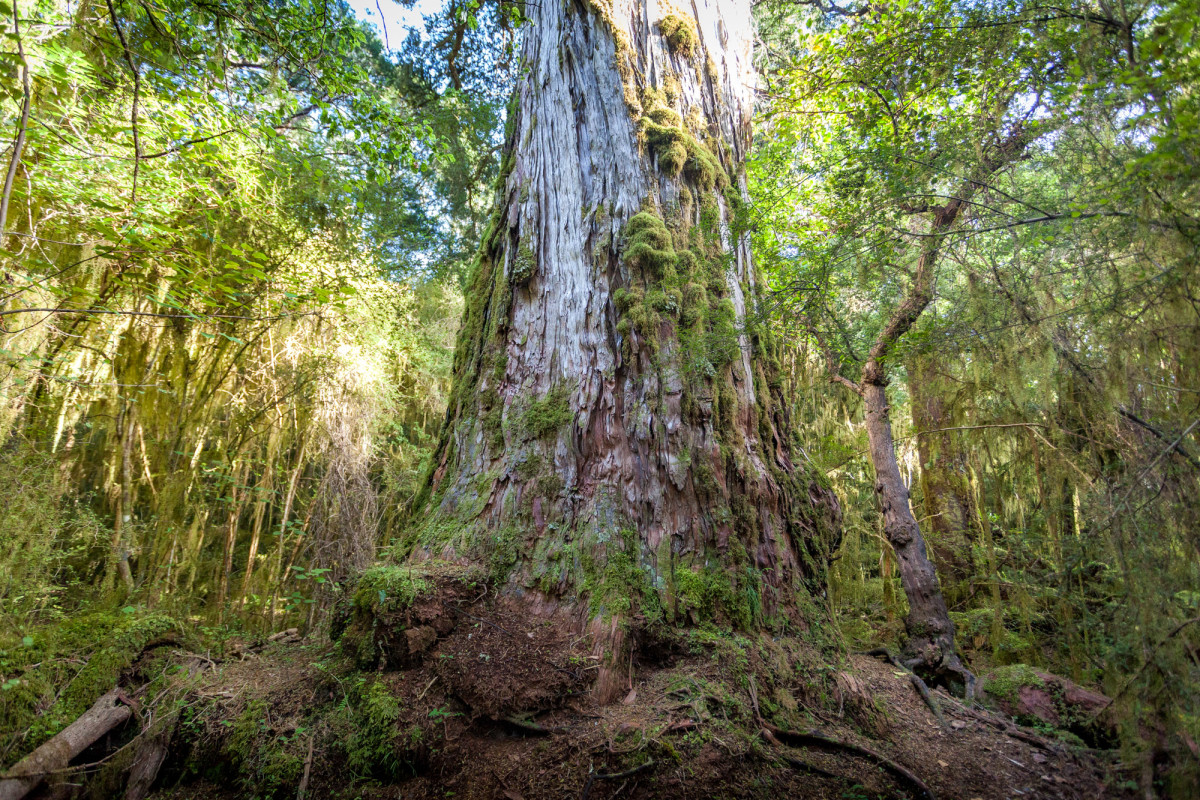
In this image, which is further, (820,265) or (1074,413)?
(820,265)

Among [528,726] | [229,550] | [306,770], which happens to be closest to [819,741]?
[528,726]

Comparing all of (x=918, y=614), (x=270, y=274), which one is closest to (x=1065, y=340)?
(x=918, y=614)

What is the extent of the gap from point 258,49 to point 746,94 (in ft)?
15.5

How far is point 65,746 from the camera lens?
89.5 inches

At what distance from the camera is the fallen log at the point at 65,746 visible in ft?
6.97

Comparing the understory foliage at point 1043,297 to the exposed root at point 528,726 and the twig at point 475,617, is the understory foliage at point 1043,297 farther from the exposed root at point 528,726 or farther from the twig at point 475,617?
the twig at point 475,617

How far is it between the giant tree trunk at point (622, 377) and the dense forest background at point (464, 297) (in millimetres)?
618

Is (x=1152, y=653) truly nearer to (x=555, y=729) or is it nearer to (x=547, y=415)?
(x=555, y=729)

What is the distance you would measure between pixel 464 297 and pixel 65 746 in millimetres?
3766

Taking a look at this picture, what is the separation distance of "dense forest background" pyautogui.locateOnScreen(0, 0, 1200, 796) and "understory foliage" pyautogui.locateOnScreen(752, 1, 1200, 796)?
21 millimetres

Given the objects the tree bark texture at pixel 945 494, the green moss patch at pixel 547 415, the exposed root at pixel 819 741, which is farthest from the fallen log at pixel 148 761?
the tree bark texture at pixel 945 494

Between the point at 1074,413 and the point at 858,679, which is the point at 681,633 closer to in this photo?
the point at 858,679

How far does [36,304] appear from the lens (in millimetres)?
4031

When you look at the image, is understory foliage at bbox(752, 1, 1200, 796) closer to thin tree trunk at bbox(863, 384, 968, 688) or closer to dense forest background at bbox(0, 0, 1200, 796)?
dense forest background at bbox(0, 0, 1200, 796)
